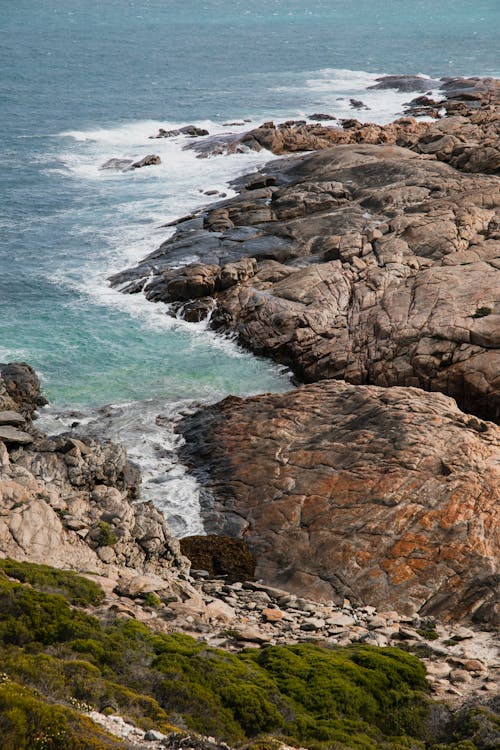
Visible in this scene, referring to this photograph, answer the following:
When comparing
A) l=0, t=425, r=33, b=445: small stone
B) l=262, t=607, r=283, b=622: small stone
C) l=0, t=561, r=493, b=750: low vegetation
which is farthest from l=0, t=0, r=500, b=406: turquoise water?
l=0, t=561, r=493, b=750: low vegetation

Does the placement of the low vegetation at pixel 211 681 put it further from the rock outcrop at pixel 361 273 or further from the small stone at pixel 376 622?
the rock outcrop at pixel 361 273

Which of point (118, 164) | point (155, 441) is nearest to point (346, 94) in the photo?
point (118, 164)

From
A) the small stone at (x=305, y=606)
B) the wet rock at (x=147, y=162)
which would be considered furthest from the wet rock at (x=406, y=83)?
the small stone at (x=305, y=606)

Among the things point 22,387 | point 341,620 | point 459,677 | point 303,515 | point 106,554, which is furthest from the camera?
point 22,387

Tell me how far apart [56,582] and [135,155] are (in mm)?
69552

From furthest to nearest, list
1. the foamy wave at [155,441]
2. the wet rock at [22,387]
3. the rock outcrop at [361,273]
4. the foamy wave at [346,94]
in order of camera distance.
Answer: the foamy wave at [346,94], the wet rock at [22,387], the rock outcrop at [361,273], the foamy wave at [155,441]

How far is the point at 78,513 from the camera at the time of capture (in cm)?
2292

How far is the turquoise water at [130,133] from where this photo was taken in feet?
138

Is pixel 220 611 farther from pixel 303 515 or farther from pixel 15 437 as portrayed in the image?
pixel 15 437

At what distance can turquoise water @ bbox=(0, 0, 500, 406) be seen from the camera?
42188 millimetres

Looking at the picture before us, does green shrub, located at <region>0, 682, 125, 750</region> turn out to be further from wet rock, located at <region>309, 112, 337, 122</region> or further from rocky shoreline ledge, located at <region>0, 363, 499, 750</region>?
wet rock, located at <region>309, 112, 337, 122</region>

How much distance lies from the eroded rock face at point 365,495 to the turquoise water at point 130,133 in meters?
8.08

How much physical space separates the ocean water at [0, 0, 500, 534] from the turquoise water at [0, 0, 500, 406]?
18 centimetres

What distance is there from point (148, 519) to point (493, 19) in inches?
8184
